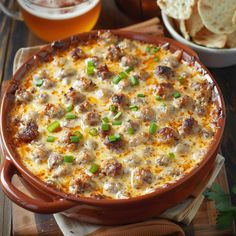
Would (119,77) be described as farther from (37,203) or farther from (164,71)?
(37,203)

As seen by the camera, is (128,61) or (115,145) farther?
(128,61)

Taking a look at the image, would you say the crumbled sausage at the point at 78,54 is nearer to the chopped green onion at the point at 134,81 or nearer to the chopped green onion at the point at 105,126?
the chopped green onion at the point at 134,81

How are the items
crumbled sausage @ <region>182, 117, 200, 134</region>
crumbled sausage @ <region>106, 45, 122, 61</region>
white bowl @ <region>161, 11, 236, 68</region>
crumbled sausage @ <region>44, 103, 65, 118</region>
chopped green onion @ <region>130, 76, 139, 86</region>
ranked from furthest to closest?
white bowl @ <region>161, 11, 236, 68</region> → crumbled sausage @ <region>106, 45, 122, 61</region> → chopped green onion @ <region>130, 76, 139, 86</region> → crumbled sausage @ <region>44, 103, 65, 118</region> → crumbled sausage @ <region>182, 117, 200, 134</region>

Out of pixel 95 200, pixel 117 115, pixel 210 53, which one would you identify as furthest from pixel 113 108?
pixel 210 53

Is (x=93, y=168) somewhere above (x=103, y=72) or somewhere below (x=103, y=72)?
below

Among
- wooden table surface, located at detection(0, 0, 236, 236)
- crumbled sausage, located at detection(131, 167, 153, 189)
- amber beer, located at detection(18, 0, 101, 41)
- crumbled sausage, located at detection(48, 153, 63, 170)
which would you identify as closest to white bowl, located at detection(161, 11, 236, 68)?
wooden table surface, located at detection(0, 0, 236, 236)

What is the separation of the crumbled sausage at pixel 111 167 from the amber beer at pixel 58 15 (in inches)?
48.5

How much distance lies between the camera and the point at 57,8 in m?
3.10

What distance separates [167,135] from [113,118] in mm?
286

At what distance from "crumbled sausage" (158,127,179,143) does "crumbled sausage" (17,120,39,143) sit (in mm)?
575

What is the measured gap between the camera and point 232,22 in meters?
2.86

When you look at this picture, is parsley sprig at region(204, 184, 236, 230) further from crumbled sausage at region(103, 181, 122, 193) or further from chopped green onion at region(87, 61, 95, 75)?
chopped green onion at region(87, 61, 95, 75)

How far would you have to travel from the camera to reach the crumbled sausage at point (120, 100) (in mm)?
2463

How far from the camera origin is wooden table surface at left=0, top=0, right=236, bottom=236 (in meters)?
2.76
